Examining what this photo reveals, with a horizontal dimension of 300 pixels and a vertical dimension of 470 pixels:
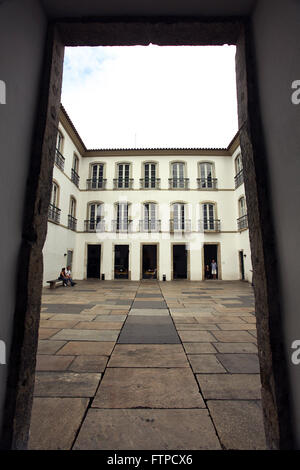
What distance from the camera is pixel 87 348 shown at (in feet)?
9.91

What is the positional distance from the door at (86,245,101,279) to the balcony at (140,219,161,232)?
10.9 feet

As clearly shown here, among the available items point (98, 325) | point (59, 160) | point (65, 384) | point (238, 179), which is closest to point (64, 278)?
point (59, 160)

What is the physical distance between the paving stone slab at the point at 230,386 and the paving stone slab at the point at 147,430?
316mm

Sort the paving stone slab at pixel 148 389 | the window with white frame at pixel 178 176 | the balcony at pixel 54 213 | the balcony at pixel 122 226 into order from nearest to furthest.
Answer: the paving stone slab at pixel 148 389 < the balcony at pixel 54 213 < the balcony at pixel 122 226 < the window with white frame at pixel 178 176

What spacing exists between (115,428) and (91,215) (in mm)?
14502

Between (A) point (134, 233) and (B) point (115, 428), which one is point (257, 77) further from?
(A) point (134, 233)

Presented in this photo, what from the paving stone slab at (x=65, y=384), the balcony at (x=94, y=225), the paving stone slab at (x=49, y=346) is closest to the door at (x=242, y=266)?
the balcony at (x=94, y=225)

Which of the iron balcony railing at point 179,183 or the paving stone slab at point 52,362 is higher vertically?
the iron balcony railing at point 179,183

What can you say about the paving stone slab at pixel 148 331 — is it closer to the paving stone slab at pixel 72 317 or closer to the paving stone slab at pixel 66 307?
the paving stone slab at pixel 72 317

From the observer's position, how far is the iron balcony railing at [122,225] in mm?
15023

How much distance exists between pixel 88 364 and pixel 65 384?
17.2 inches

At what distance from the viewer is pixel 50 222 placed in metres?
10.9

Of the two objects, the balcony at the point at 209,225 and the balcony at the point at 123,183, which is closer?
the balcony at the point at 209,225
